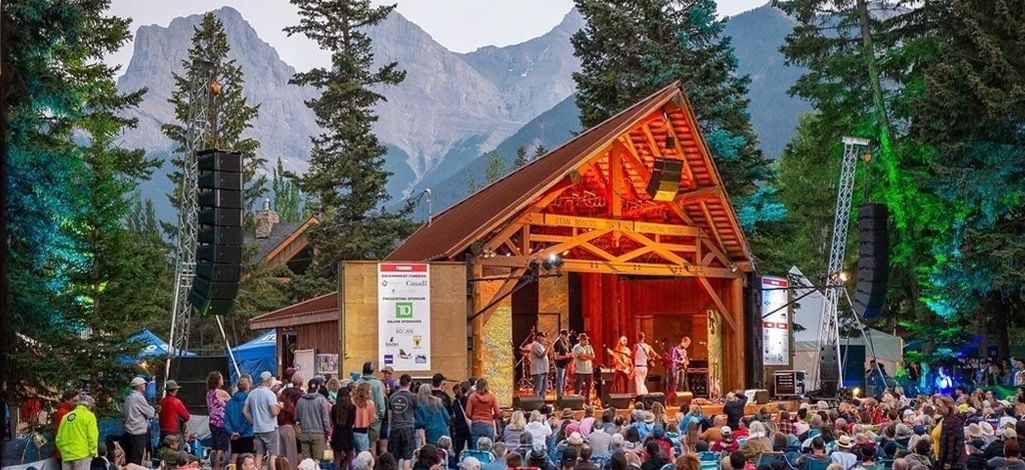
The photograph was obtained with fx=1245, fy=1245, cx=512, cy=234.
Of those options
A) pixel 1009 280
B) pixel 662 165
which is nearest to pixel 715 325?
pixel 662 165

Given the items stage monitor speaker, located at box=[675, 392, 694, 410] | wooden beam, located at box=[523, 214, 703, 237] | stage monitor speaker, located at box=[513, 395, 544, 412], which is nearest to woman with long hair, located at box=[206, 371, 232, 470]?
stage monitor speaker, located at box=[513, 395, 544, 412]

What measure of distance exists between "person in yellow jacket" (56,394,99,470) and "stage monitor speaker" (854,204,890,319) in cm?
1712

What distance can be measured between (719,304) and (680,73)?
28.7 ft

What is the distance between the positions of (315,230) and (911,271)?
16421 mm

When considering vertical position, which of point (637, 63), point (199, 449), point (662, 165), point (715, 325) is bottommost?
point (199, 449)

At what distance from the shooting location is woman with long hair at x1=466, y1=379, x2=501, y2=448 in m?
14.1

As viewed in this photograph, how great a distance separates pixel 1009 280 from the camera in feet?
88.6

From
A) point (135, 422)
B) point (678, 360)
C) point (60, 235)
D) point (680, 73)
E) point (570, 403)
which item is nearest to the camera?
point (135, 422)

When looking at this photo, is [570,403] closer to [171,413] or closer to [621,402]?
[621,402]

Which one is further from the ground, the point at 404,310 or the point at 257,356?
the point at 404,310

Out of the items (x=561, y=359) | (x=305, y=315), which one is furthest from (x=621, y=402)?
(x=305, y=315)

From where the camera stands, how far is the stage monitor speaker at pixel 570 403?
20594 mm

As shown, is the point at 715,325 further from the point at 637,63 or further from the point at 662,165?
the point at 637,63

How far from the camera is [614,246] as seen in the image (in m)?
24.8
